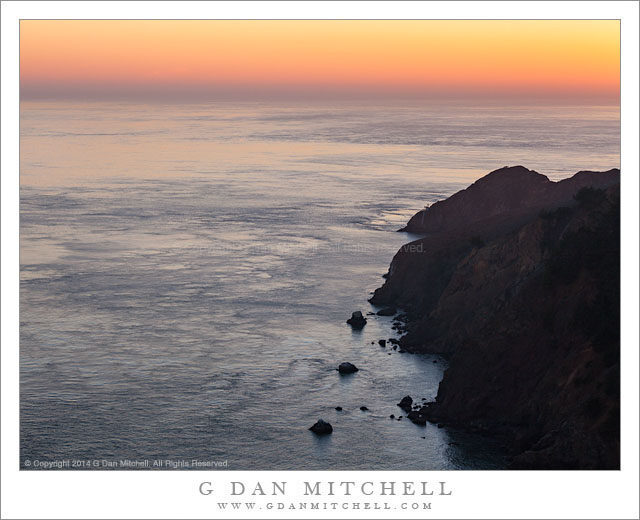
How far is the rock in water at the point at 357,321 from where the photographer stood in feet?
266

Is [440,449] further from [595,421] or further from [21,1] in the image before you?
[21,1]

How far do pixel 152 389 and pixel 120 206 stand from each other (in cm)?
8653

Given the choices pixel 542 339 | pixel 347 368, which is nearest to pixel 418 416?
pixel 542 339

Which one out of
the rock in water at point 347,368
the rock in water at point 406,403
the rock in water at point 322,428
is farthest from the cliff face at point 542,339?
the rock in water at point 347,368

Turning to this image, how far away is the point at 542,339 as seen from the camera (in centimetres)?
5788

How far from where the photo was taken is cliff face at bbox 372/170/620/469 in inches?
1892

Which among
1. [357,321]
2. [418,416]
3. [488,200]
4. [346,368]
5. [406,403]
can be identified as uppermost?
[488,200]

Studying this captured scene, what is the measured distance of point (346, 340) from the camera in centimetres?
7744

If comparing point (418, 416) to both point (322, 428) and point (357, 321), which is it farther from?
point (357, 321)

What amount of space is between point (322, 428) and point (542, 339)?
1452 centimetres

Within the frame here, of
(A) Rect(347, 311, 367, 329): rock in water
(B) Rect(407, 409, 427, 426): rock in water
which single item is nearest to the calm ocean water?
(B) Rect(407, 409, 427, 426): rock in water

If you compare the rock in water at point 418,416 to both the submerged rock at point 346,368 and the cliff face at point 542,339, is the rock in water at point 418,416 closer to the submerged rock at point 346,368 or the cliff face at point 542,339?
the cliff face at point 542,339

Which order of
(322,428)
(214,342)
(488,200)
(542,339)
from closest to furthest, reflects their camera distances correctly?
(322,428)
(542,339)
(214,342)
(488,200)

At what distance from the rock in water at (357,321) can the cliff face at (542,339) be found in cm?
429
